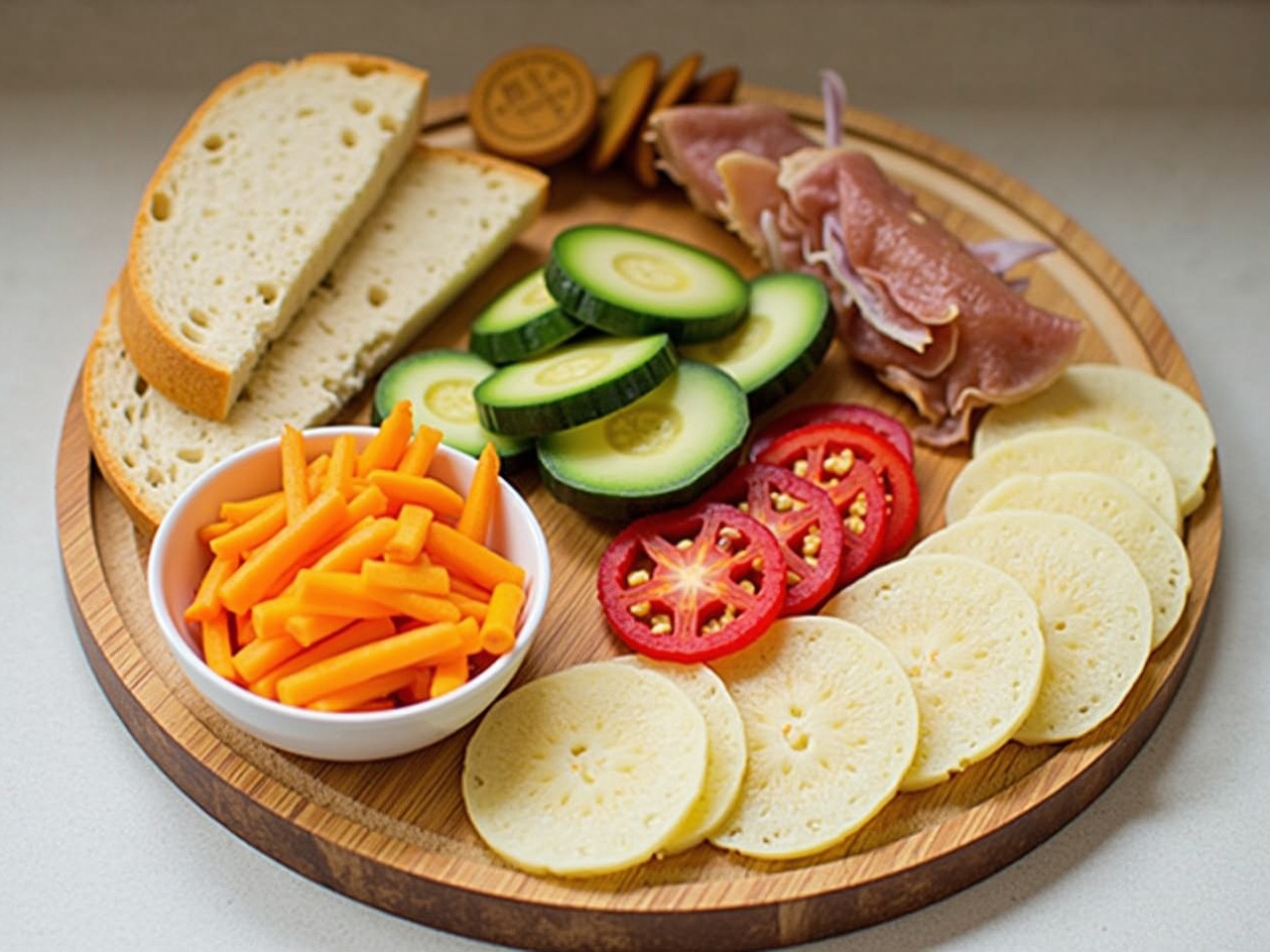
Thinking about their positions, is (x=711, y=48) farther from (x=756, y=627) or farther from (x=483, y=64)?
(x=756, y=627)

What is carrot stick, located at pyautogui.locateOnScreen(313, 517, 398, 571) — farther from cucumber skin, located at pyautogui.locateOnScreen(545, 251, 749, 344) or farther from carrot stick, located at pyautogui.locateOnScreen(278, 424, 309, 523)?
cucumber skin, located at pyautogui.locateOnScreen(545, 251, 749, 344)

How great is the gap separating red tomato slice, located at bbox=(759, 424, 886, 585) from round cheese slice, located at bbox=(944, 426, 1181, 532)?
254 millimetres

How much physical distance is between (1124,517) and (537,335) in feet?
5.01

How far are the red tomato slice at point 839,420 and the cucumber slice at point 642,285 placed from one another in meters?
0.30

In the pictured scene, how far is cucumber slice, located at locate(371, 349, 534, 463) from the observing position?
4090 millimetres

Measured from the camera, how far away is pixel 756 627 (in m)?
3.58

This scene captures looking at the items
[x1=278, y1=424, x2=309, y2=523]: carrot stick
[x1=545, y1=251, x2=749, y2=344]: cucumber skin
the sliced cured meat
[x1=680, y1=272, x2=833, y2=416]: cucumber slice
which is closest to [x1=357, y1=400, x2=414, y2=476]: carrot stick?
[x1=278, y1=424, x2=309, y2=523]: carrot stick

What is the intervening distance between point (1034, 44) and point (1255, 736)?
304cm

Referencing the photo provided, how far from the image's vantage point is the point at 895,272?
437 cm

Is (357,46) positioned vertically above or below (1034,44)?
below

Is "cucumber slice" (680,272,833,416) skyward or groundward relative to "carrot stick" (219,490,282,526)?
skyward

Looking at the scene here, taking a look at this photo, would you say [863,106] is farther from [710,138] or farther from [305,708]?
[305,708]

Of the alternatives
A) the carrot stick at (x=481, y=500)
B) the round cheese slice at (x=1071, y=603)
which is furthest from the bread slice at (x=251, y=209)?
the round cheese slice at (x=1071, y=603)

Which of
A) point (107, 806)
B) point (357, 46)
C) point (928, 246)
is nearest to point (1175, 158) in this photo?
point (928, 246)
